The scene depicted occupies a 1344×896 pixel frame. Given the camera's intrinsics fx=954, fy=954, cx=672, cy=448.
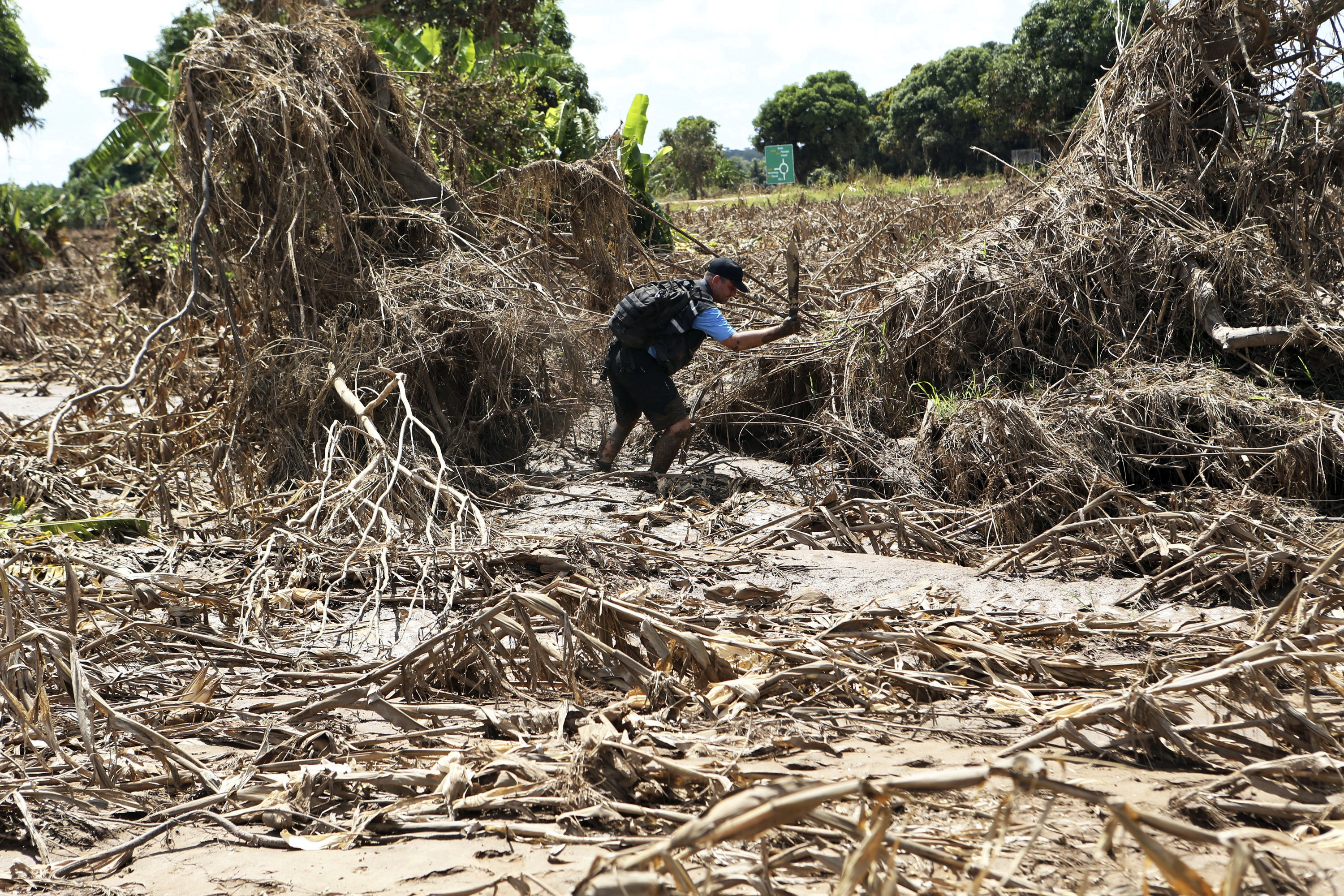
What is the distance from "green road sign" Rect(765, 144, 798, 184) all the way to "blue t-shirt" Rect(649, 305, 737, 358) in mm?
8948

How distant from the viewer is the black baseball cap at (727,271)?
18.6 feet

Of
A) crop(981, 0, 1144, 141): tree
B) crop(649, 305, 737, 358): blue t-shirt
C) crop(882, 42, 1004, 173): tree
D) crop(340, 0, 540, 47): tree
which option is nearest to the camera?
crop(649, 305, 737, 358): blue t-shirt

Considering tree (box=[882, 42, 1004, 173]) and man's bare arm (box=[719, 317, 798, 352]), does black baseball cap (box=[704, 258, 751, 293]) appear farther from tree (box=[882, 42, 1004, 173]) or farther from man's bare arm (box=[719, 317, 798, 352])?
tree (box=[882, 42, 1004, 173])

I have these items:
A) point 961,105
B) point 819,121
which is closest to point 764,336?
point 961,105

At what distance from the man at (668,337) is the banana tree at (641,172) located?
264cm

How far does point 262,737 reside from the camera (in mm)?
2754

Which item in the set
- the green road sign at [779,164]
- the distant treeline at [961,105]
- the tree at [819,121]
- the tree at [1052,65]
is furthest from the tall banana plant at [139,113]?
the tree at [819,121]

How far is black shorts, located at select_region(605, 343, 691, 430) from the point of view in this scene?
19.1 ft

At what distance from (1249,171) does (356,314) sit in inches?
224

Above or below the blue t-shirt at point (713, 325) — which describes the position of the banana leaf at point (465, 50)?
above

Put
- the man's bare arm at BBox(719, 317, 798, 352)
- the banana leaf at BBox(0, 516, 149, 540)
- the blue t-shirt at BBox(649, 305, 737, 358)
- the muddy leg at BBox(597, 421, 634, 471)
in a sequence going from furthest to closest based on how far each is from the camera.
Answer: the muddy leg at BBox(597, 421, 634, 471) → the blue t-shirt at BBox(649, 305, 737, 358) → the man's bare arm at BBox(719, 317, 798, 352) → the banana leaf at BBox(0, 516, 149, 540)

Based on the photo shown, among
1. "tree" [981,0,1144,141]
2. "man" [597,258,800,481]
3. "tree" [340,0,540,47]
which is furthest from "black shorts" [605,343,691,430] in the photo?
"tree" [981,0,1144,141]

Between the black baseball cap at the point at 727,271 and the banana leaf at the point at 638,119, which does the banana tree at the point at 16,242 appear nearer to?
the banana leaf at the point at 638,119

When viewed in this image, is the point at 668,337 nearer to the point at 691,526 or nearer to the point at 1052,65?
the point at 691,526
